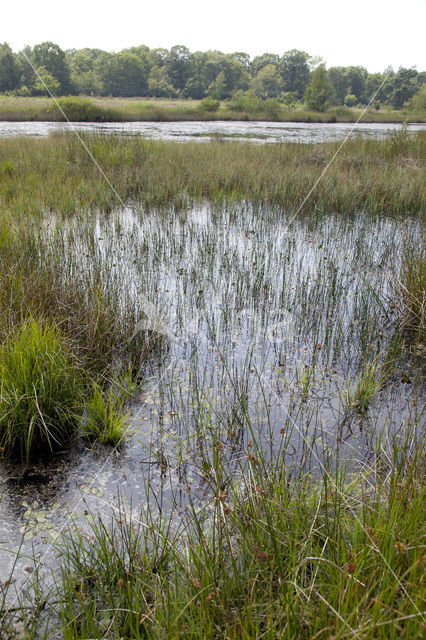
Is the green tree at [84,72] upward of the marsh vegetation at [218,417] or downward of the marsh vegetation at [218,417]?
upward

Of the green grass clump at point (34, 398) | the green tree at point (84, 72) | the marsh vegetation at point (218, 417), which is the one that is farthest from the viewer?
the green tree at point (84, 72)

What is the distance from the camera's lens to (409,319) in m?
3.91

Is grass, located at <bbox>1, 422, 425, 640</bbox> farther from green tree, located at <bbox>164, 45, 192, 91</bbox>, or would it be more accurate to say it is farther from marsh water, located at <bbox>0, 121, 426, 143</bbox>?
green tree, located at <bbox>164, 45, 192, 91</bbox>

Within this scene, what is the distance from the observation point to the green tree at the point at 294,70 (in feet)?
291

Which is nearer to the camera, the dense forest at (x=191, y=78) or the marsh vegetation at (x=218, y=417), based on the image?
the marsh vegetation at (x=218, y=417)

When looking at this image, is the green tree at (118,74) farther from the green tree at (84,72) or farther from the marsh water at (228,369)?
the marsh water at (228,369)

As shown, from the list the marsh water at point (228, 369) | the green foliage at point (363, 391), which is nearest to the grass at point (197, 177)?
the marsh water at point (228, 369)

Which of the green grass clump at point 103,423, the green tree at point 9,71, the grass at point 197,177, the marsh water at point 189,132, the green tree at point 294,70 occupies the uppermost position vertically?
the green tree at point 294,70

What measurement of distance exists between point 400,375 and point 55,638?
2777mm

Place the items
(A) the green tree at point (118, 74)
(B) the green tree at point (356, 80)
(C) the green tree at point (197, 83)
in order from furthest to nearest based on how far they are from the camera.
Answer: (C) the green tree at point (197, 83), (A) the green tree at point (118, 74), (B) the green tree at point (356, 80)

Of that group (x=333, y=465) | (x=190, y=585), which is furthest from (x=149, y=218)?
(x=190, y=585)

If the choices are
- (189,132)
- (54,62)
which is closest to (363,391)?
(189,132)

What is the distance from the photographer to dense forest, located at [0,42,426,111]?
4570 centimetres

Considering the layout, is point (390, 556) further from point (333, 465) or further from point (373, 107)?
point (373, 107)
